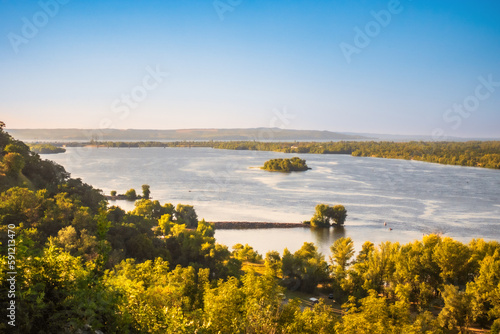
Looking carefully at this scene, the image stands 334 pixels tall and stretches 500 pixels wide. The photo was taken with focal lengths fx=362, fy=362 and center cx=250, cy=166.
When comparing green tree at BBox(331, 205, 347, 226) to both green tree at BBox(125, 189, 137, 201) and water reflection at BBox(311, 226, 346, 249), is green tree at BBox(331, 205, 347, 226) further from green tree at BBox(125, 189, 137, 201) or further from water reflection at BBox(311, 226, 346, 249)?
green tree at BBox(125, 189, 137, 201)

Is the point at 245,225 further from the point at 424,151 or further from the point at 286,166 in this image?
the point at 424,151

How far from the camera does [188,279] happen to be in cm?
1386

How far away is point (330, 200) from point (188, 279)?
1390 inches

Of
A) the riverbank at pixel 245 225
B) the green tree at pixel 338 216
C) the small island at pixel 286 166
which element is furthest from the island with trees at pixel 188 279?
the small island at pixel 286 166

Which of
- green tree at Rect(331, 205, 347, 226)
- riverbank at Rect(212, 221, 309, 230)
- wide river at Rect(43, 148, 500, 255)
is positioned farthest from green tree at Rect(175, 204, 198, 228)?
green tree at Rect(331, 205, 347, 226)

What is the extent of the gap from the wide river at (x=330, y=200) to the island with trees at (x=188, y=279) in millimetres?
7591

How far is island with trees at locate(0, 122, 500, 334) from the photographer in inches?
229

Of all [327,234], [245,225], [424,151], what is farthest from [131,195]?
[424,151]

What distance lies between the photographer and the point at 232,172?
249 ft

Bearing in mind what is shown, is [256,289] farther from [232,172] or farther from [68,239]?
[232,172]

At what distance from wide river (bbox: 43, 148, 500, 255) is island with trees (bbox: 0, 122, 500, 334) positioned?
759cm

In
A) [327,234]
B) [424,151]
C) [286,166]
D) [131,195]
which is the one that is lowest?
[327,234]

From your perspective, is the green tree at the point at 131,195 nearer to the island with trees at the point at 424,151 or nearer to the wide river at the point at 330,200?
the wide river at the point at 330,200

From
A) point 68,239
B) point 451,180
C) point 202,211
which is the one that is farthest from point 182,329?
point 451,180
